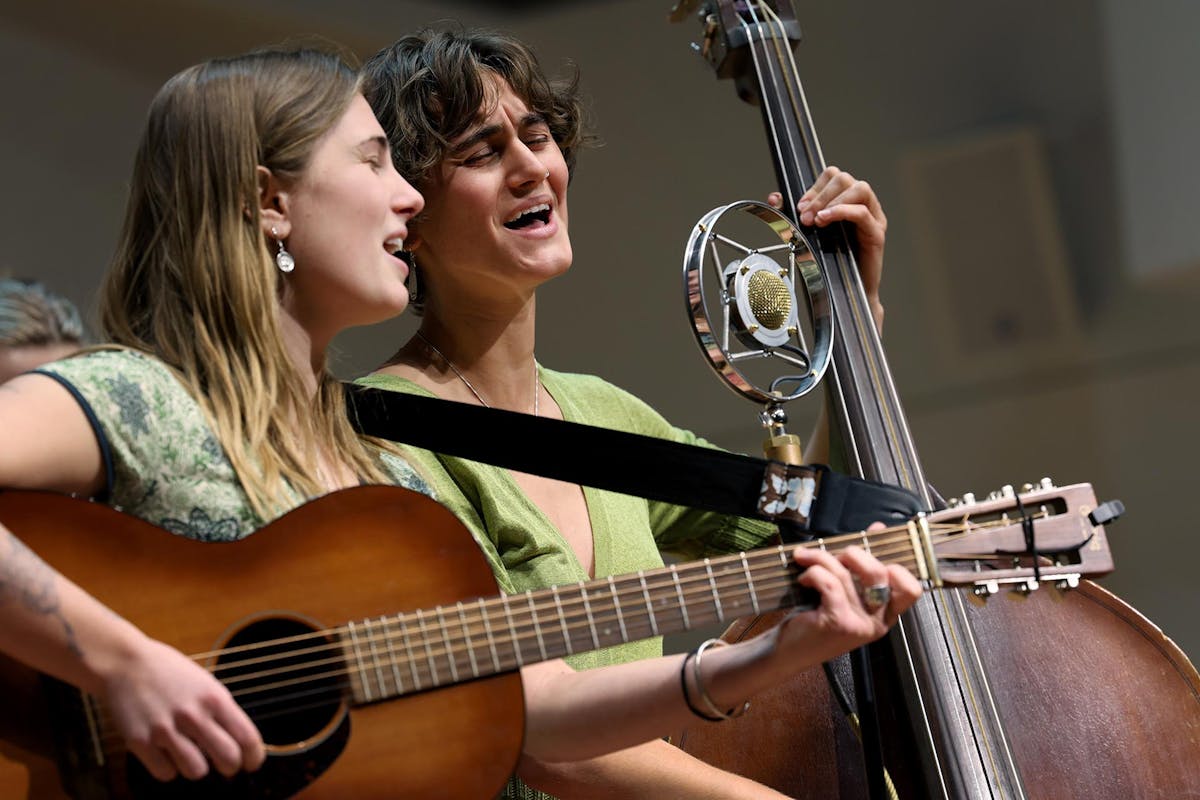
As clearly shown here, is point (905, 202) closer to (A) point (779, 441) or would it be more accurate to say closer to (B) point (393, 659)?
(A) point (779, 441)

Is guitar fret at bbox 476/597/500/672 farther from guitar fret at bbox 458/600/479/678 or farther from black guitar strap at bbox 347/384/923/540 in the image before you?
black guitar strap at bbox 347/384/923/540

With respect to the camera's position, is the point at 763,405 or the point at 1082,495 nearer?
the point at 1082,495

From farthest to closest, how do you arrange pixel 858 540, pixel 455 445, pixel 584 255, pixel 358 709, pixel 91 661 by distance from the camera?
1. pixel 584 255
2. pixel 455 445
3. pixel 858 540
4. pixel 358 709
5. pixel 91 661

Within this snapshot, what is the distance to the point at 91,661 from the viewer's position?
116 cm

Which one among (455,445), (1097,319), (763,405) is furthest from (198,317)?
(1097,319)

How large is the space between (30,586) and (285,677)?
24 centimetres

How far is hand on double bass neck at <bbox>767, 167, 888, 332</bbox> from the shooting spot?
1865 millimetres

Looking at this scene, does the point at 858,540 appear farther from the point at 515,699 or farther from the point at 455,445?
the point at 455,445

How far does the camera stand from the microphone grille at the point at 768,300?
1705 millimetres

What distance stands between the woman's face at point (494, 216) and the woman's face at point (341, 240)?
0.94 ft

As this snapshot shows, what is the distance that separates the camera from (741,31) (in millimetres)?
2041

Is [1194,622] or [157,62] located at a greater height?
[157,62]

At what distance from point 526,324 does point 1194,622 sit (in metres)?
2.46

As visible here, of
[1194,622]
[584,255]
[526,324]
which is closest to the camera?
[526,324]
